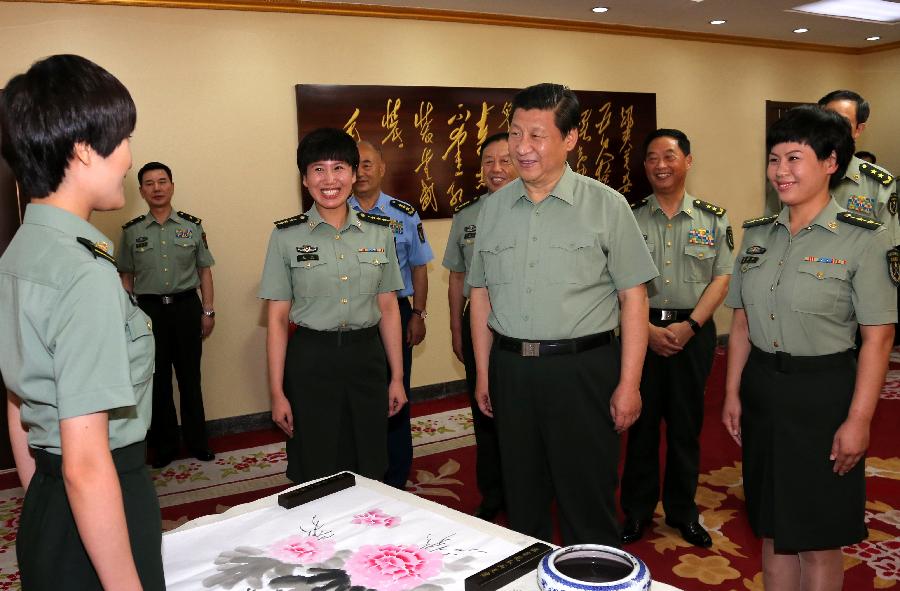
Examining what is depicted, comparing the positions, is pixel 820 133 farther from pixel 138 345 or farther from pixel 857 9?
pixel 857 9

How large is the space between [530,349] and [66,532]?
1406mm

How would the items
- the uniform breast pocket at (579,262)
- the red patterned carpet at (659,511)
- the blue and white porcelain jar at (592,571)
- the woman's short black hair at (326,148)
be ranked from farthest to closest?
the red patterned carpet at (659,511), the woman's short black hair at (326,148), the uniform breast pocket at (579,262), the blue and white porcelain jar at (592,571)

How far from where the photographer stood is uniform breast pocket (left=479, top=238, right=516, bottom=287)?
7.64 ft

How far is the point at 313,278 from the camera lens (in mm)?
2652

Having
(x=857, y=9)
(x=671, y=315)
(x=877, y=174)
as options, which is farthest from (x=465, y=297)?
(x=857, y=9)

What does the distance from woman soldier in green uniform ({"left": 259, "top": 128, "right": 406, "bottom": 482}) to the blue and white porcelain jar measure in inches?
64.4

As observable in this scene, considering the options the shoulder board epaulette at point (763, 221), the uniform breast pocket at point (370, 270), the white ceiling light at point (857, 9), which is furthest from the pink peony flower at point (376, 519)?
the white ceiling light at point (857, 9)

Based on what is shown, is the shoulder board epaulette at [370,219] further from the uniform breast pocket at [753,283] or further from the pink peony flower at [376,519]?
the pink peony flower at [376,519]

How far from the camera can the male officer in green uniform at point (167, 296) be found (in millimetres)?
4379

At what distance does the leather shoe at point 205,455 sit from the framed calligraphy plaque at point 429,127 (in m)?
1.69

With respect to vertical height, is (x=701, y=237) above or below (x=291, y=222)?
below

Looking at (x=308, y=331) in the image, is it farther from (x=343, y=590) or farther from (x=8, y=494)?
(x=8, y=494)

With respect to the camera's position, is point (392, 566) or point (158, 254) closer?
point (392, 566)

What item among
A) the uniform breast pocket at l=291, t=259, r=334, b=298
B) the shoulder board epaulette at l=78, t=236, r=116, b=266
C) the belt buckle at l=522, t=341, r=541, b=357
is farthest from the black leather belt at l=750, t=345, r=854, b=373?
the shoulder board epaulette at l=78, t=236, r=116, b=266
